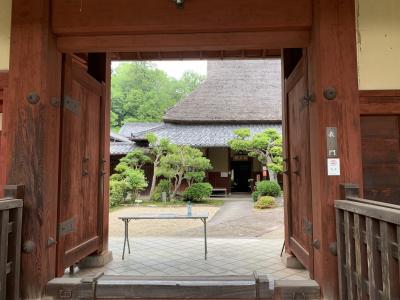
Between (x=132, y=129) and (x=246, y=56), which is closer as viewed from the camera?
(x=246, y=56)

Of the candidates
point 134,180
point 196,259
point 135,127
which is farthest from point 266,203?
point 135,127

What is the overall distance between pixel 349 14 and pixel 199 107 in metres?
16.9

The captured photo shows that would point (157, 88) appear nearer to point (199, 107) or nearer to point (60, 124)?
point (199, 107)

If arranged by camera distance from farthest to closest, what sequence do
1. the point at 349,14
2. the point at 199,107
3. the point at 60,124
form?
the point at 199,107 < the point at 60,124 < the point at 349,14

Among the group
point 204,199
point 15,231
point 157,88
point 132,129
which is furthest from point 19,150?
point 157,88

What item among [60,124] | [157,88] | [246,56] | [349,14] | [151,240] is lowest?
[151,240]

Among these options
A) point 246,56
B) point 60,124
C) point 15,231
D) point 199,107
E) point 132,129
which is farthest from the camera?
point 132,129

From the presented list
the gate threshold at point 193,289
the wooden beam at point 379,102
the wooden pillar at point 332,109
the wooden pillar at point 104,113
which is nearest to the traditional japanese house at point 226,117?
the wooden pillar at point 104,113

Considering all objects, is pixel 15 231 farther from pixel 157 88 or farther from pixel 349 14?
pixel 157 88

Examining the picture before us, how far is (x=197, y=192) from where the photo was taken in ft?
46.4

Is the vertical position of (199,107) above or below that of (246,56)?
above

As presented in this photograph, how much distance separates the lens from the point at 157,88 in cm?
3191

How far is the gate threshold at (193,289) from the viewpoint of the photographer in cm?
236

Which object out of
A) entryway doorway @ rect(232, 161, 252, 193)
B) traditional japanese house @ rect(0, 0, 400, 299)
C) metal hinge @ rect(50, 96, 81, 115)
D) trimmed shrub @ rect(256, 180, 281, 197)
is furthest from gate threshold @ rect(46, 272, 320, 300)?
entryway doorway @ rect(232, 161, 252, 193)
